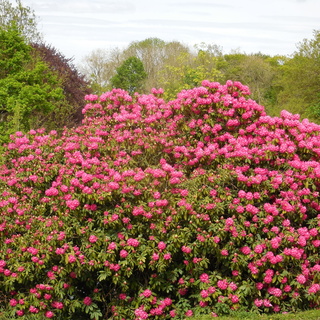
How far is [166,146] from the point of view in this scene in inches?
334

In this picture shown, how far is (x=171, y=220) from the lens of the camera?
735cm

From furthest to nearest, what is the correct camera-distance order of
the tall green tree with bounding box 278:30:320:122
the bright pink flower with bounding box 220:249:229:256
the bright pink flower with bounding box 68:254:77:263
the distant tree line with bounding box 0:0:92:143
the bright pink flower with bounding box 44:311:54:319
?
the tall green tree with bounding box 278:30:320:122 → the distant tree line with bounding box 0:0:92:143 → the bright pink flower with bounding box 44:311:54:319 → the bright pink flower with bounding box 220:249:229:256 → the bright pink flower with bounding box 68:254:77:263

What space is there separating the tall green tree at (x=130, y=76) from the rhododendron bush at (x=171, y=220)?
39574mm

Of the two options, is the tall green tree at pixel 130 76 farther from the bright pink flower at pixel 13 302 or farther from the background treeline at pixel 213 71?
the bright pink flower at pixel 13 302

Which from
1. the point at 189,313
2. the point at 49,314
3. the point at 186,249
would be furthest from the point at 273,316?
the point at 49,314

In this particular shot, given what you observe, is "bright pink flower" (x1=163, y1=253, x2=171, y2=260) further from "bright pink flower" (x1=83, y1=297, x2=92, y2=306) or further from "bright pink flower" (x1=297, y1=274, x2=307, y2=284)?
"bright pink flower" (x1=297, y1=274, x2=307, y2=284)

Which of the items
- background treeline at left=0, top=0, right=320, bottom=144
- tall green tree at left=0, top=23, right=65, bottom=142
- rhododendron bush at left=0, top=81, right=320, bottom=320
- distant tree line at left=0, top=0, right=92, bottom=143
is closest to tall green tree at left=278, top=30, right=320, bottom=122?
background treeline at left=0, top=0, right=320, bottom=144

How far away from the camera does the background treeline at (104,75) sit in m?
17.2

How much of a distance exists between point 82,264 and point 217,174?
8.85ft

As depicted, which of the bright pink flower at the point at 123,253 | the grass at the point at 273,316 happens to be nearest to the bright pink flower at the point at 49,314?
the bright pink flower at the point at 123,253

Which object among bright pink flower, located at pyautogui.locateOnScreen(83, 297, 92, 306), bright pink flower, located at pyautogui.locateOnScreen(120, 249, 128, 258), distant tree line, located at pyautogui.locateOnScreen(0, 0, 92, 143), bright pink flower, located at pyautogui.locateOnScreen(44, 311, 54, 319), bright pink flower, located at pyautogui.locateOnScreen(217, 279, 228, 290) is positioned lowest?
bright pink flower, located at pyautogui.locateOnScreen(44, 311, 54, 319)

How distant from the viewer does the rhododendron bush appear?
24.1 ft

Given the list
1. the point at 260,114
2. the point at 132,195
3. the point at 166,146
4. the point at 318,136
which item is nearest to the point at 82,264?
the point at 132,195

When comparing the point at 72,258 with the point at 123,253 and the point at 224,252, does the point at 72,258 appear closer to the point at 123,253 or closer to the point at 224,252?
the point at 123,253
